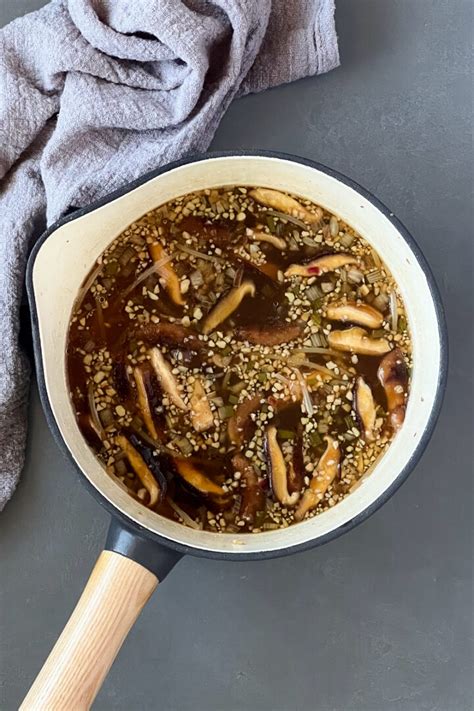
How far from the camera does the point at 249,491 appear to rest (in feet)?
4.00

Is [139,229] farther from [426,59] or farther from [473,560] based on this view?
[473,560]

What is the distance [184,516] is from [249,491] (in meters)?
0.11

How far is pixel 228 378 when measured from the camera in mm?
1225

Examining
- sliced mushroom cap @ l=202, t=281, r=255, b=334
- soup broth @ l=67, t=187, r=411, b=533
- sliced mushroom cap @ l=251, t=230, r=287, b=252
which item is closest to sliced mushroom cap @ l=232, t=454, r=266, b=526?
soup broth @ l=67, t=187, r=411, b=533

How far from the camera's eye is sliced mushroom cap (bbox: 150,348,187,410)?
121 centimetres

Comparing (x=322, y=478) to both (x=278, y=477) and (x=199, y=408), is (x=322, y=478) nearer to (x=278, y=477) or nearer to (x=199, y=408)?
(x=278, y=477)

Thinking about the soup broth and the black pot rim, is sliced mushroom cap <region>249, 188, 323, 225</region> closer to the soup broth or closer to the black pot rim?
the soup broth

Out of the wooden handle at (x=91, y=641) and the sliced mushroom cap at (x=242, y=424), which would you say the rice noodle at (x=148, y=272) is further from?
the wooden handle at (x=91, y=641)

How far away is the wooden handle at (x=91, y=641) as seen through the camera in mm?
976

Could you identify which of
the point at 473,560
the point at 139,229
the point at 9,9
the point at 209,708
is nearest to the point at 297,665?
the point at 209,708

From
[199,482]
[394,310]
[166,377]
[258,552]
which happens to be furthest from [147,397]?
[394,310]

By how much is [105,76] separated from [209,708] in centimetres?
103

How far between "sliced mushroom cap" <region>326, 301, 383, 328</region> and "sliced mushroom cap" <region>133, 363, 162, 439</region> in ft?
0.96

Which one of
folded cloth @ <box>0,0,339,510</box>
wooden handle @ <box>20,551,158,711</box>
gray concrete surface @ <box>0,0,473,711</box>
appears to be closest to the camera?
wooden handle @ <box>20,551,158,711</box>
